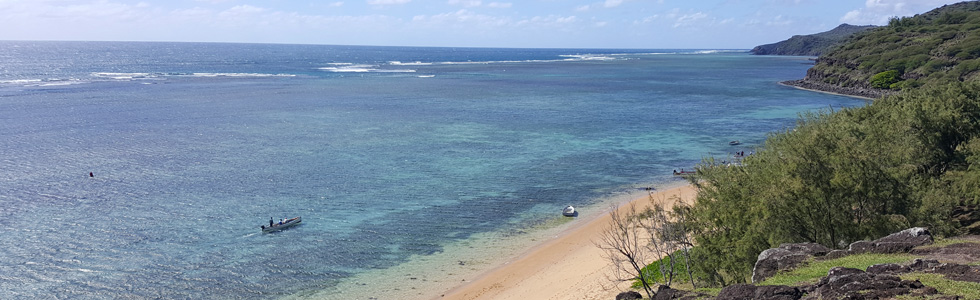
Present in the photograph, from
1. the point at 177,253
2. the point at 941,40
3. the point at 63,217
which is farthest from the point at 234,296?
the point at 941,40

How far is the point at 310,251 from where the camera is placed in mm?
37250

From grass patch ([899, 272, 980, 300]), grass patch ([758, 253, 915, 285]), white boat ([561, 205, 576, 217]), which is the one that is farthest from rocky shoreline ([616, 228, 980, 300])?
white boat ([561, 205, 576, 217])

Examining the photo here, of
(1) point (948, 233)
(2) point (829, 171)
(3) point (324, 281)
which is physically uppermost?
(2) point (829, 171)

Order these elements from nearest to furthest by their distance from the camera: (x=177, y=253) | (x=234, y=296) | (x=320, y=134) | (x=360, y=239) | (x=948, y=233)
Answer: (x=948, y=233) < (x=234, y=296) < (x=177, y=253) < (x=360, y=239) < (x=320, y=134)

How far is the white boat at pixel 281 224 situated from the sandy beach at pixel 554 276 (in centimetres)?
1423

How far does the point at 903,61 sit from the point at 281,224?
5031 inches

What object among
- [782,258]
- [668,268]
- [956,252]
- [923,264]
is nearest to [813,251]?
[782,258]

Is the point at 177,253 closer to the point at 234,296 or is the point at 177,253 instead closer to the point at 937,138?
the point at 234,296

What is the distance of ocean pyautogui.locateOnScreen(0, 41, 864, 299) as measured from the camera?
34156mm

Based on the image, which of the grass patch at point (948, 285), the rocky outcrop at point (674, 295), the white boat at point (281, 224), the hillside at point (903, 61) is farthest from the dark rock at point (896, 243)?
the hillside at point (903, 61)

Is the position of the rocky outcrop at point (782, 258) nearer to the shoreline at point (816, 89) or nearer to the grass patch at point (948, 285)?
the grass patch at point (948, 285)

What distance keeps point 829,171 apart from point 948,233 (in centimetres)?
494

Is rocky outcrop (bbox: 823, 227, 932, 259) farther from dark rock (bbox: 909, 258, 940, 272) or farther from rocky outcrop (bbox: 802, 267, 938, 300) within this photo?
rocky outcrop (bbox: 802, 267, 938, 300)

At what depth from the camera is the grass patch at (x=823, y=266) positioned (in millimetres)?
19464
